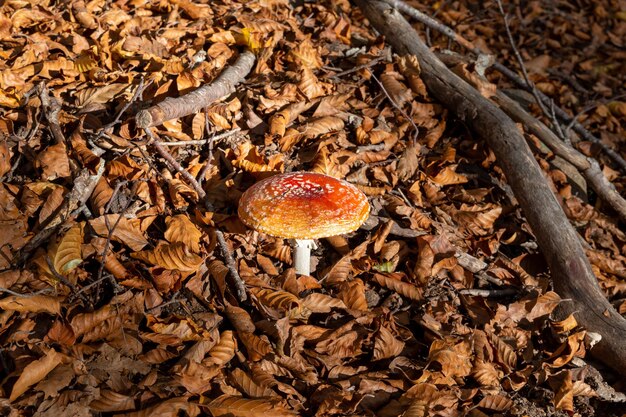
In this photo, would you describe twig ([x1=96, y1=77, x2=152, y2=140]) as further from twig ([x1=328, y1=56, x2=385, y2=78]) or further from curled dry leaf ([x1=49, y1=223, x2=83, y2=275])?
twig ([x1=328, y1=56, x2=385, y2=78])

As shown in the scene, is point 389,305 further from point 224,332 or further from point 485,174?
point 485,174

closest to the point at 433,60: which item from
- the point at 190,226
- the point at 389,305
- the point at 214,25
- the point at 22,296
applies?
the point at 214,25

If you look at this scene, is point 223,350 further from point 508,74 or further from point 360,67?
point 508,74

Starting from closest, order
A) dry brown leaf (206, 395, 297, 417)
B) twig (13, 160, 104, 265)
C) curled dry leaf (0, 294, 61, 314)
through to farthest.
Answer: dry brown leaf (206, 395, 297, 417)
curled dry leaf (0, 294, 61, 314)
twig (13, 160, 104, 265)

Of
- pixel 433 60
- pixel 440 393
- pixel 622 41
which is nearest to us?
pixel 440 393

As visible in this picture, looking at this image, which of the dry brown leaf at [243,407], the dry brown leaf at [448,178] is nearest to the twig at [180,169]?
the dry brown leaf at [243,407]

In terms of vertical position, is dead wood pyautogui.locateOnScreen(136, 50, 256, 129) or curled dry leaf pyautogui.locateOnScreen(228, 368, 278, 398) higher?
dead wood pyautogui.locateOnScreen(136, 50, 256, 129)

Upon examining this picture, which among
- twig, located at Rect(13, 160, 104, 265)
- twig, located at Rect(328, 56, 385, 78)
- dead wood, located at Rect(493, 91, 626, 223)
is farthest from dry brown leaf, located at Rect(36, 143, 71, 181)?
dead wood, located at Rect(493, 91, 626, 223)
